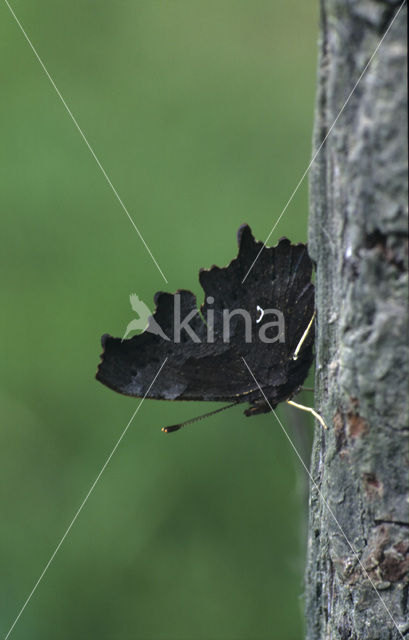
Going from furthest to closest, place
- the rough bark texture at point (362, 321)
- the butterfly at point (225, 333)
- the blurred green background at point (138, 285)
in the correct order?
the blurred green background at point (138, 285) < the butterfly at point (225, 333) < the rough bark texture at point (362, 321)

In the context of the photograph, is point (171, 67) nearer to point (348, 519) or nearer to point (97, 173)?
point (97, 173)

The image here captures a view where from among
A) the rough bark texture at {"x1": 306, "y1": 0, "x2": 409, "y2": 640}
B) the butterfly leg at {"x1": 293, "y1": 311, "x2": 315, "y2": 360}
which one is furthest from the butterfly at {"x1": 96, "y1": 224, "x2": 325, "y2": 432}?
the rough bark texture at {"x1": 306, "y1": 0, "x2": 409, "y2": 640}

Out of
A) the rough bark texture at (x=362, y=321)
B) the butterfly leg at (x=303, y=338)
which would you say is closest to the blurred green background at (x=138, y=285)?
the butterfly leg at (x=303, y=338)

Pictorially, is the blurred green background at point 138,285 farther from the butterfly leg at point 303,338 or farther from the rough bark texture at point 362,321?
the rough bark texture at point 362,321

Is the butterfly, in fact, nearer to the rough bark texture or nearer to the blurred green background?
the rough bark texture

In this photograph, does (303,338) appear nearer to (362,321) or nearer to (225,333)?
(225,333)

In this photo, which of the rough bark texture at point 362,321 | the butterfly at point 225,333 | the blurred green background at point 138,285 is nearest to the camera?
the rough bark texture at point 362,321
